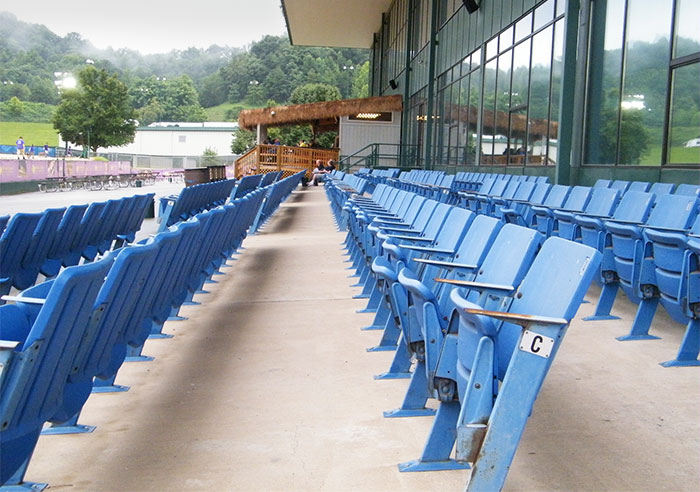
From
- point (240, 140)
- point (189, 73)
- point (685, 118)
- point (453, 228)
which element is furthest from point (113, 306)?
point (189, 73)

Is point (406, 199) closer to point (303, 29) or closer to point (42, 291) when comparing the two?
point (42, 291)

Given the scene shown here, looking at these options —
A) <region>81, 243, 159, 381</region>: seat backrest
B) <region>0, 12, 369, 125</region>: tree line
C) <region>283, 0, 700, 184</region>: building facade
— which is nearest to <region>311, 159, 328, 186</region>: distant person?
<region>283, 0, 700, 184</region>: building facade

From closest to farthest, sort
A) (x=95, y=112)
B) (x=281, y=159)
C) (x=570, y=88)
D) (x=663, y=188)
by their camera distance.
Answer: (x=663, y=188) → (x=570, y=88) → (x=281, y=159) → (x=95, y=112)

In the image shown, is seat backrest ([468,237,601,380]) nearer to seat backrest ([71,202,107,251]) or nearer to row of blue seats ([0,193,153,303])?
row of blue seats ([0,193,153,303])

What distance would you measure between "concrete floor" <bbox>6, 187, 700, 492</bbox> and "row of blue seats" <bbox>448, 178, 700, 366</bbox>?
23 centimetres

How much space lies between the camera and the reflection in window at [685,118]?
326 inches

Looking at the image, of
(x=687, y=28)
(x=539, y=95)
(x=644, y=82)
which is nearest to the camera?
(x=687, y=28)

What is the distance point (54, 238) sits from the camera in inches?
232

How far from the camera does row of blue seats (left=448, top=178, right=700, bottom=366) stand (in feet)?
13.7

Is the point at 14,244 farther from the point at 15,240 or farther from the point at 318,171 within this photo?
the point at 318,171

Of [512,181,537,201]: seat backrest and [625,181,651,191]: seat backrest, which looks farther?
[512,181,537,201]: seat backrest

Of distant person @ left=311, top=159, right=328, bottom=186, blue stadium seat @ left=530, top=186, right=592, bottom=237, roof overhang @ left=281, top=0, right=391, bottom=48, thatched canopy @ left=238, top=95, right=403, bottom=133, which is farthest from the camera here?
→ roof overhang @ left=281, top=0, right=391, bottom=48

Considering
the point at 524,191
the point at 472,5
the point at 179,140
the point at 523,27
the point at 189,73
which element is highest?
the point at 189,73

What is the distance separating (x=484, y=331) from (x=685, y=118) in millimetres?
7476
